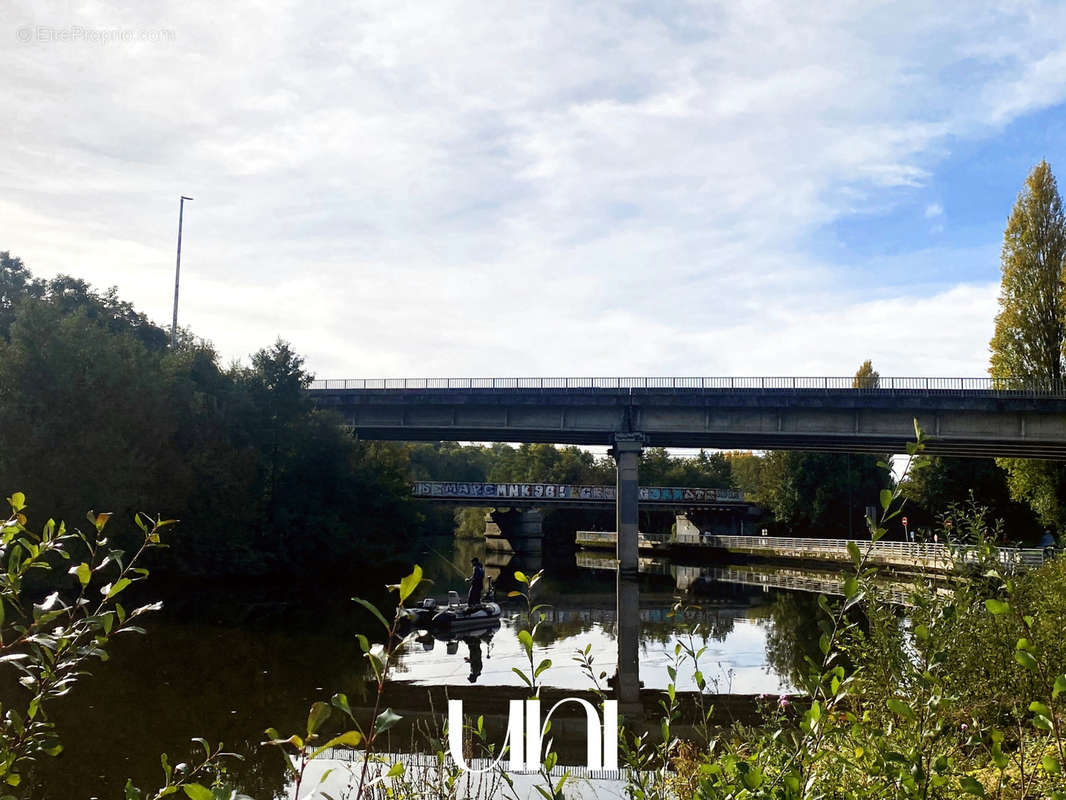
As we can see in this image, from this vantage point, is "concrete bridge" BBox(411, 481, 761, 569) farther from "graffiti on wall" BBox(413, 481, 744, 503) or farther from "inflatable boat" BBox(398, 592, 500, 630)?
"inflatable boat" BBox(398, 592, 500, 630)

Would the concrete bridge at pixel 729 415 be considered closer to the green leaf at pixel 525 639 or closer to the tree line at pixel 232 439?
the tree line at pixel 232 439

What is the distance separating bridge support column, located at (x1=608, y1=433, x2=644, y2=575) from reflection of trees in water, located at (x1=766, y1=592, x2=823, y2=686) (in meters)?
9.77

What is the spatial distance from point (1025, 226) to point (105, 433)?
49.1 meters

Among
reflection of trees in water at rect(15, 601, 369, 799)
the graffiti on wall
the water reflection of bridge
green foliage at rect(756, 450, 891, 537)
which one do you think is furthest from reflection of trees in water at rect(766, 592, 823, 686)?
green foliage at rect(756, 450, 891, 537)

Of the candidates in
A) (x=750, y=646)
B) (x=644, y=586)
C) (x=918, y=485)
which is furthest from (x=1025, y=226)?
(x=750, y=646)

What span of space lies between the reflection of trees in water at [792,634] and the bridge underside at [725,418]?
32.8 feet

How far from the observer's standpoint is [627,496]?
47344mm

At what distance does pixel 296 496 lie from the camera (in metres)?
47.7

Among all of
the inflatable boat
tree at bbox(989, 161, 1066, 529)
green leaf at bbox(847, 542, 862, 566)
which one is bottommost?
the inflatable boat

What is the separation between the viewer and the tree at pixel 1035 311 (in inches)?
1896

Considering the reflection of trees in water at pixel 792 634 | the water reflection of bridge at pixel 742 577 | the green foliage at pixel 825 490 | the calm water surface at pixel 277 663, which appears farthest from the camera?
the green foliage at pixel 825 490

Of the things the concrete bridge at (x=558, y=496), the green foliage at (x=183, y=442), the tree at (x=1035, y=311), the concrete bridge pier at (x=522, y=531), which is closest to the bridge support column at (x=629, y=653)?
the green foliage at (x=183, y=442)

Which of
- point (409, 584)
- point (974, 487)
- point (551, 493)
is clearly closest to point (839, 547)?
point (974, 487)

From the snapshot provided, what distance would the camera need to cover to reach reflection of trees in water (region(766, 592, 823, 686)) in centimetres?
2159
